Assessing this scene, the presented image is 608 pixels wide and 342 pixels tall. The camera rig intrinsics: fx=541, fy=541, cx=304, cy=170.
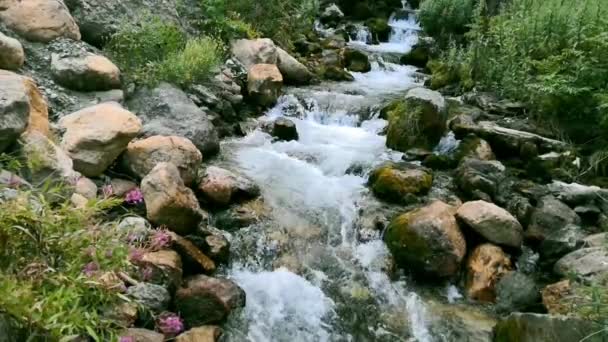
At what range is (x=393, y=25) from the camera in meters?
14.5

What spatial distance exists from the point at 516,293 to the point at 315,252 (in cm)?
174

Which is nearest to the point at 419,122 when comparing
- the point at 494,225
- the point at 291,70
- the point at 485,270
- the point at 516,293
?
the point at 494,225

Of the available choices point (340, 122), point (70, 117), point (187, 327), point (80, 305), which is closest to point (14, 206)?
point (80, 305)

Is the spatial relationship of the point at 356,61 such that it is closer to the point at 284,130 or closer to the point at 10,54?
the point at 284,130

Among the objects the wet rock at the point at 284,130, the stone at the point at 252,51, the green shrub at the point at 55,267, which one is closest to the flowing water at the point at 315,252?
the wet rock at the point at 284,130

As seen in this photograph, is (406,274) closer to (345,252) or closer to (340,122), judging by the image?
(345,252)

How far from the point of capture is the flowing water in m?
4.25

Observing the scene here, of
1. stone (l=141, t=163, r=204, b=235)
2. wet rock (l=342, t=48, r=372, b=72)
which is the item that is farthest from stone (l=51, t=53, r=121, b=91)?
wet rock (l=342, t=48, r=372, b=72)

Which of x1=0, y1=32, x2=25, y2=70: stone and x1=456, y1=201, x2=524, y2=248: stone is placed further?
x1=456, y1=201, x2=524, y2=248: stone

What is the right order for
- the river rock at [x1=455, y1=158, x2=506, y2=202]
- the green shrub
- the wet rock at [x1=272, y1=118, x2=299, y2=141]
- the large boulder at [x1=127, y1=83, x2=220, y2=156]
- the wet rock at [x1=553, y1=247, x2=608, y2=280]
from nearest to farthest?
the green shrub → the wet rock at [x1=553, y1=247, x2=608, y2=280] → the river rock at [x1=455, y1=158, x2=506, y2=202] → the large boulder at [x1=127, y1=83, x2=220, y2=156] → the wet rock at [x1=272, y1=118, x2=299, y2=141]

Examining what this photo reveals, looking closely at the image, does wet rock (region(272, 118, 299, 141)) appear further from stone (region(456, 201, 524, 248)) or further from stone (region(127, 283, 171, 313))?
stone (region(127, 283, 171, 313))

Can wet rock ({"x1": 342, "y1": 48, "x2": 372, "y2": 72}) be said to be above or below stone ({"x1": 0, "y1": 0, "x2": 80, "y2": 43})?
below

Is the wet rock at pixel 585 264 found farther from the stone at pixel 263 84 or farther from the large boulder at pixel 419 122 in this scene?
the stone at pixel 263 84

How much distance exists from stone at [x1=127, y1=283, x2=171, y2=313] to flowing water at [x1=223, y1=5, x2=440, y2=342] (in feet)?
1.92
